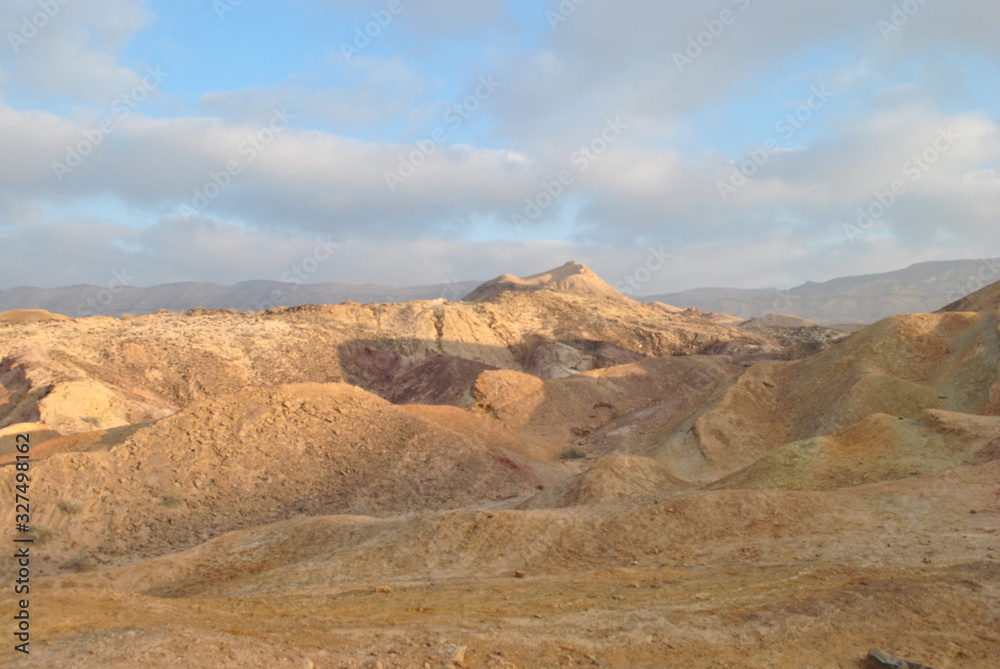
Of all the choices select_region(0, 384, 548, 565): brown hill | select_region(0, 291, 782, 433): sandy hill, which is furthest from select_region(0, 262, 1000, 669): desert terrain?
select_region(0, 291, 782, 433): sandy hill

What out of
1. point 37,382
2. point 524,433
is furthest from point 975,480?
point 37,382

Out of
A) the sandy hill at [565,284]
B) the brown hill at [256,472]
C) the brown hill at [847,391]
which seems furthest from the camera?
the sandy hill at [565,284]

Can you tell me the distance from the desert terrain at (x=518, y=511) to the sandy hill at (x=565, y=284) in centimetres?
4904

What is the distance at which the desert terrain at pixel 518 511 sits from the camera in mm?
7910

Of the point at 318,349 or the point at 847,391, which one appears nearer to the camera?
the point at 847,391

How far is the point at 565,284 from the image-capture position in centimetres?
9675

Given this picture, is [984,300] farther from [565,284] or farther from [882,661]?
[565,284]

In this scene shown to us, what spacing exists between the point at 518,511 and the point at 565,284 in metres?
83.8

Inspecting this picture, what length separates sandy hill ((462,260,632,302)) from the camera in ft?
298

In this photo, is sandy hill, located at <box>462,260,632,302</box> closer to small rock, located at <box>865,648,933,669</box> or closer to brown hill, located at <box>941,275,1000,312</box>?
brown hill, located at <box>941,275,1000,312</box>
